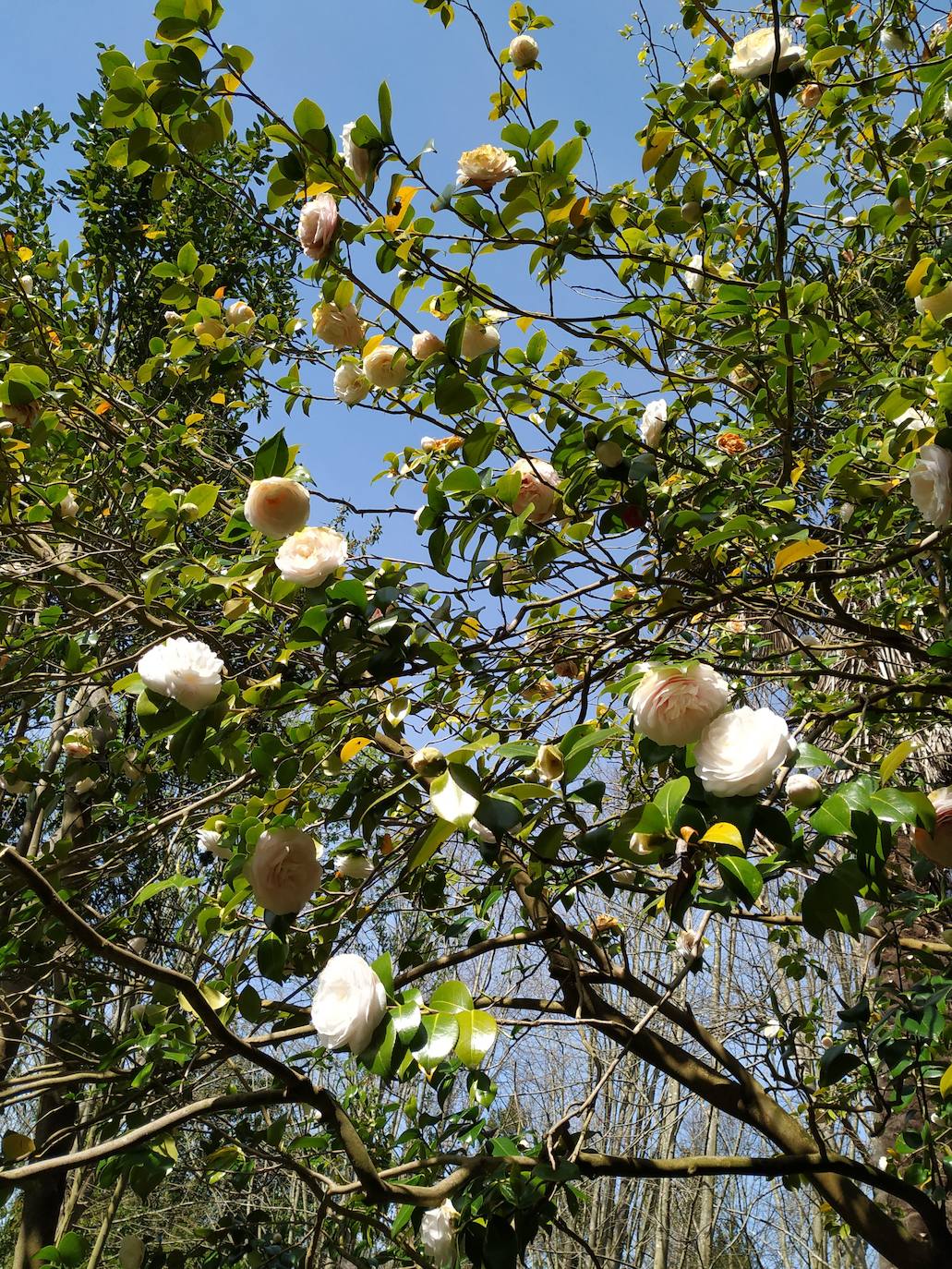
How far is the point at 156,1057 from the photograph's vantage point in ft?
4.22

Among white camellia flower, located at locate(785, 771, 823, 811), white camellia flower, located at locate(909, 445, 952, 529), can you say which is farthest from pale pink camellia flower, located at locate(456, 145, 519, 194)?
white camellia flower, located at locate(785, 771, 823, 811)

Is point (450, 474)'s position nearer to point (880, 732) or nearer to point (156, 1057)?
point (156, 1057)

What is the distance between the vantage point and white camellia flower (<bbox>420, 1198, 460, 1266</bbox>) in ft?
3.52

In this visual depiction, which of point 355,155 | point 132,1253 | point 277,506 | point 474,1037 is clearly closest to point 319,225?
point 355,155

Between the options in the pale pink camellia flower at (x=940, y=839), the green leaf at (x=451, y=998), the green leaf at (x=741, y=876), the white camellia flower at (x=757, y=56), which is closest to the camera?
the green leaf at (x=741, y=876)

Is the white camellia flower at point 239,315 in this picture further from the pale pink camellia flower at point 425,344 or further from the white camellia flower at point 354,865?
the white camellia flower at point 354,865

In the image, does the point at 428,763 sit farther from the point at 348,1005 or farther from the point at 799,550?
the point at 799,550

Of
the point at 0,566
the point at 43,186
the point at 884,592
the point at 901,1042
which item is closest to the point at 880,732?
the point at 884,592

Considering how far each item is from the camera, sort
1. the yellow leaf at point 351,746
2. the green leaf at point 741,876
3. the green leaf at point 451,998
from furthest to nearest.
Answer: the yellow leaf at point 351,746 < the green leaf at point 451,998 < the green leaf at point 741,876

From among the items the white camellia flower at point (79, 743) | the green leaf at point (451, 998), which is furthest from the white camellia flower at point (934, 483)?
the white camellia flower at point (79, 743)

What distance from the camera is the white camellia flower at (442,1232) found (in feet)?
3.52

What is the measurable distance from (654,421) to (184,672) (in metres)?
0.87

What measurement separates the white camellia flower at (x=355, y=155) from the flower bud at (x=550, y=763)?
78cm

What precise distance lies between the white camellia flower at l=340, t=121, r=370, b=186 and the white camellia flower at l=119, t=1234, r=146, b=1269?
65.7 inches
